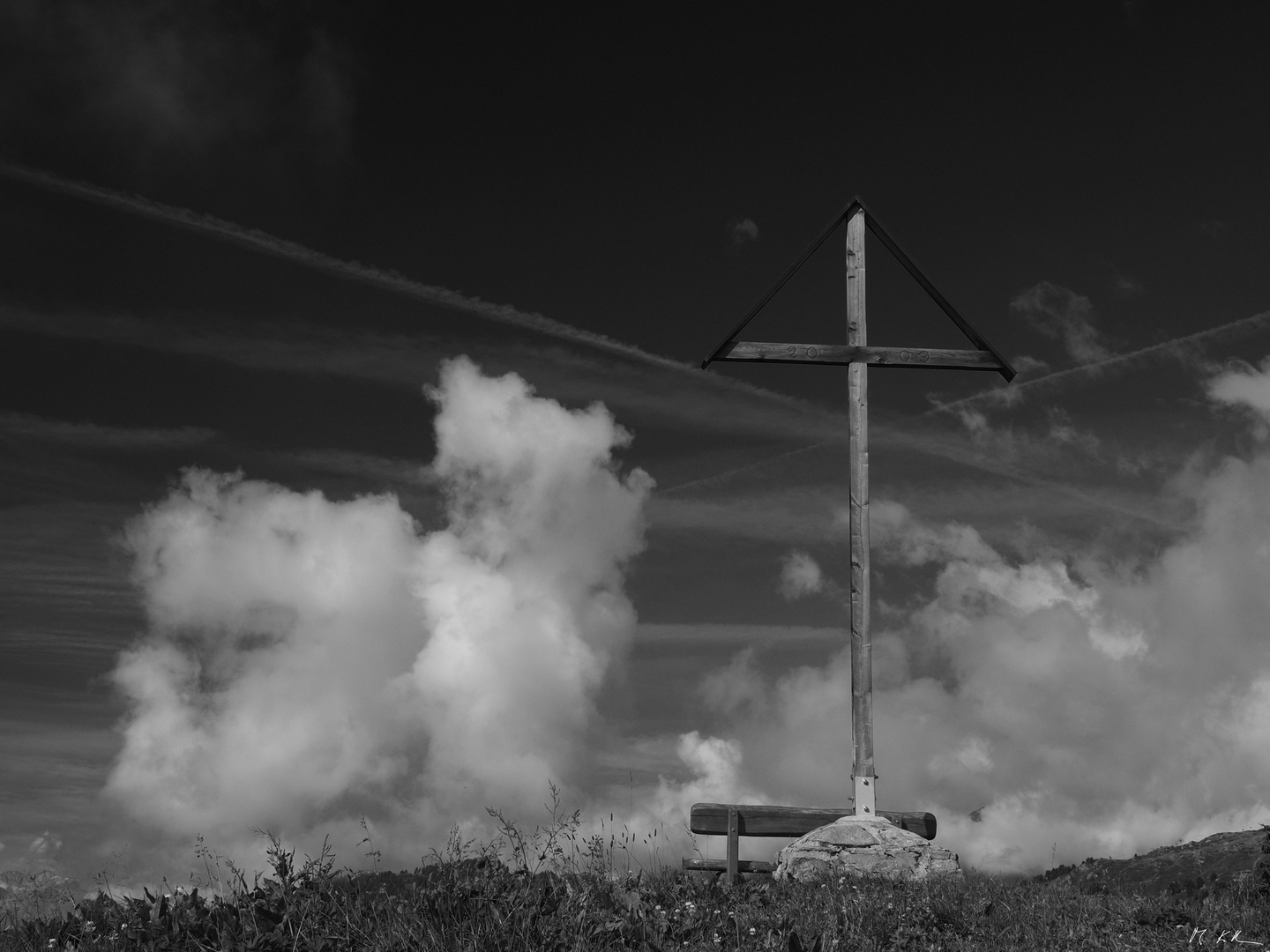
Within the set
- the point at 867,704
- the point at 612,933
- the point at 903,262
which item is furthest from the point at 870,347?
the point at 612,933

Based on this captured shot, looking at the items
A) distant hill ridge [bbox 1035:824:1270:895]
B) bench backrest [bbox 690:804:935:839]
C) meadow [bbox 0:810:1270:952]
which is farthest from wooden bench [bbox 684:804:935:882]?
meadow [bbox 0:810:1270:952]

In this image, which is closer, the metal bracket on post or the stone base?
the stone base

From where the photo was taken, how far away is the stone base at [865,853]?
33.9 ft

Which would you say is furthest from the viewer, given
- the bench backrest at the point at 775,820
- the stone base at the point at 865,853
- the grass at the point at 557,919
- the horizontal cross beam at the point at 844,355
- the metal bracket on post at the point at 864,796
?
the horizontal cross beam at the point at 844,355

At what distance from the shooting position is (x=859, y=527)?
40.5ft

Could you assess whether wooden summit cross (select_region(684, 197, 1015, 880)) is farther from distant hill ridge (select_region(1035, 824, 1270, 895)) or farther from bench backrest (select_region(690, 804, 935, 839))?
distant hill ridge (select_region(1035, 824, 1270, 895))

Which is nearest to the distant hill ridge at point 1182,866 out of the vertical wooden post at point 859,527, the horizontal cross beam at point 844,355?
the vertical wooden post at point 859,527

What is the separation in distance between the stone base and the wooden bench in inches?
28.1

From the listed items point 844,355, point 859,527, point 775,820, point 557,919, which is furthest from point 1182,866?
point 557,919

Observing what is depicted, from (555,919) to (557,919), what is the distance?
0.07 feet

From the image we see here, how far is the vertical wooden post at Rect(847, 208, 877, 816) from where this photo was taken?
38.8 ft

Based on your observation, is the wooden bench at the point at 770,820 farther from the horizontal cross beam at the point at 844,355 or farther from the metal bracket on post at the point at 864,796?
the horizontal cross beam at the point at 844,355

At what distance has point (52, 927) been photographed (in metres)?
6.07

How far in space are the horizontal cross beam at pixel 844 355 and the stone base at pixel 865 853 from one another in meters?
5.51
